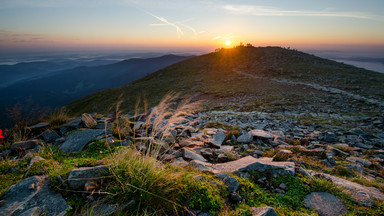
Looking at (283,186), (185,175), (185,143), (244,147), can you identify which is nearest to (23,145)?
(185,143)

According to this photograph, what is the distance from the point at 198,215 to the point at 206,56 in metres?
54.0

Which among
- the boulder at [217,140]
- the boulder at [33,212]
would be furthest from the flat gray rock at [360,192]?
the boulder at [33,212]

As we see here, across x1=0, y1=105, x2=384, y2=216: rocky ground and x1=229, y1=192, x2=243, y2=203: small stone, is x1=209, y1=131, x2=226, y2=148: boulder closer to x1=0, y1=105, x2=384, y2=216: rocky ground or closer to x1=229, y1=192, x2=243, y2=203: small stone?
x1=0, y1=105, x2=384, y2=216: rocky ground

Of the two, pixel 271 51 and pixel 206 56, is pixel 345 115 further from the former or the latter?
pixel 206 56

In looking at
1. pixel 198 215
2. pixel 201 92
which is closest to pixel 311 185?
pixel 198 215

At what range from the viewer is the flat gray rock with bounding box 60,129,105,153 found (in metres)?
4.65

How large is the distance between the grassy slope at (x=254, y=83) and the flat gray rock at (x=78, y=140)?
0.92m

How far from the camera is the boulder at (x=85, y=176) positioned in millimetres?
2612

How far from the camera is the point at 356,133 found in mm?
7605

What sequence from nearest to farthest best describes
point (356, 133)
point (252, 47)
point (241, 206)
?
point (241, 206) < point (356, 133) < point (252, 47)

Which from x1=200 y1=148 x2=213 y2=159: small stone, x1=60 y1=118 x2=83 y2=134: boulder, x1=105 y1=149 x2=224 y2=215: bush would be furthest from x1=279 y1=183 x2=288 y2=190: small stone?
x1=60 y1=118 x2=83 y2=134: boulder

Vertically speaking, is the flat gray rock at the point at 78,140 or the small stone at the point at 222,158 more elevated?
the flat gray rock at the point at 78,140

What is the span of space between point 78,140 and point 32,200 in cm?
281

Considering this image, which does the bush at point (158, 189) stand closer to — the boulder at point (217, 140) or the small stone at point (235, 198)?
the small stone at point (235, 198)
